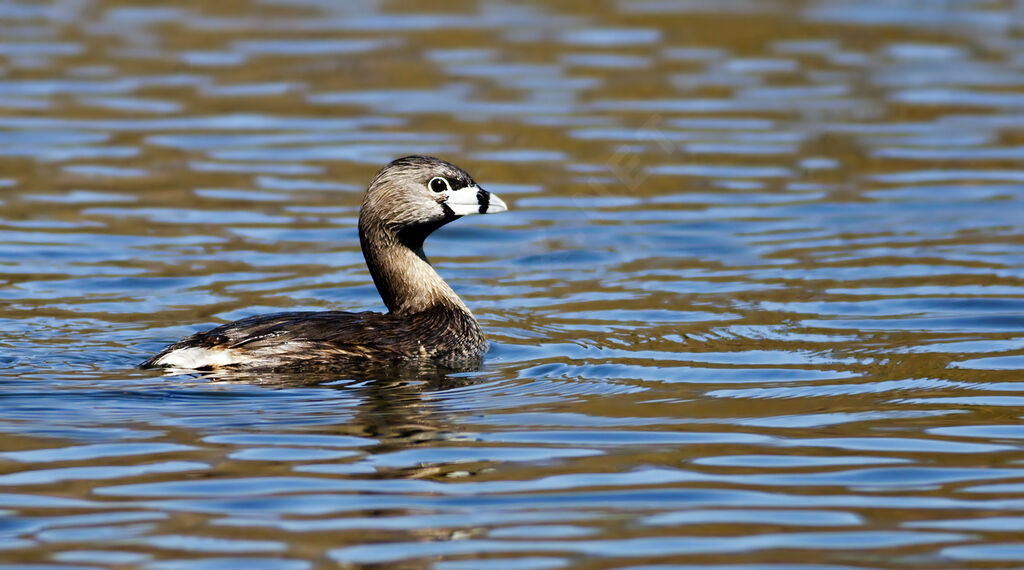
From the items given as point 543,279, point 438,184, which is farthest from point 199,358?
point 543,279

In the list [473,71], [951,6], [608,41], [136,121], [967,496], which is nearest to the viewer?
[967,496]

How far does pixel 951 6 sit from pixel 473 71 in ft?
23.3

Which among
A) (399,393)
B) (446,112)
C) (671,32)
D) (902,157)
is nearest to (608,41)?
(671,32)

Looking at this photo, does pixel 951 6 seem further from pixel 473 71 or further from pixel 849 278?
pixel 849 278

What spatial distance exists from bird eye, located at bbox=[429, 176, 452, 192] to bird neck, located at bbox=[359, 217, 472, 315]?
1.34ft

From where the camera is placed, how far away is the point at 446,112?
1794 centimetres

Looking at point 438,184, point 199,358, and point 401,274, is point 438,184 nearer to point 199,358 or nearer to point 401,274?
point 401,274

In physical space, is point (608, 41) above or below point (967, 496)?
above

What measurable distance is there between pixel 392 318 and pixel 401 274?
1.30ft

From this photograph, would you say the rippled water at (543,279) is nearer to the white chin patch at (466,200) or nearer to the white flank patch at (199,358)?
the white flank patch at (199,358)

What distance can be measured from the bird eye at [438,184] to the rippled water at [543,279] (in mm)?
1044

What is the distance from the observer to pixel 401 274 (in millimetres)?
11070

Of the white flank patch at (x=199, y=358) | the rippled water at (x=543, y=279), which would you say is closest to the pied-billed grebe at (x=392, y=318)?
the white flank patch at (x=199, y=358)

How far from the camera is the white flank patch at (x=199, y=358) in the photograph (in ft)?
31.8
